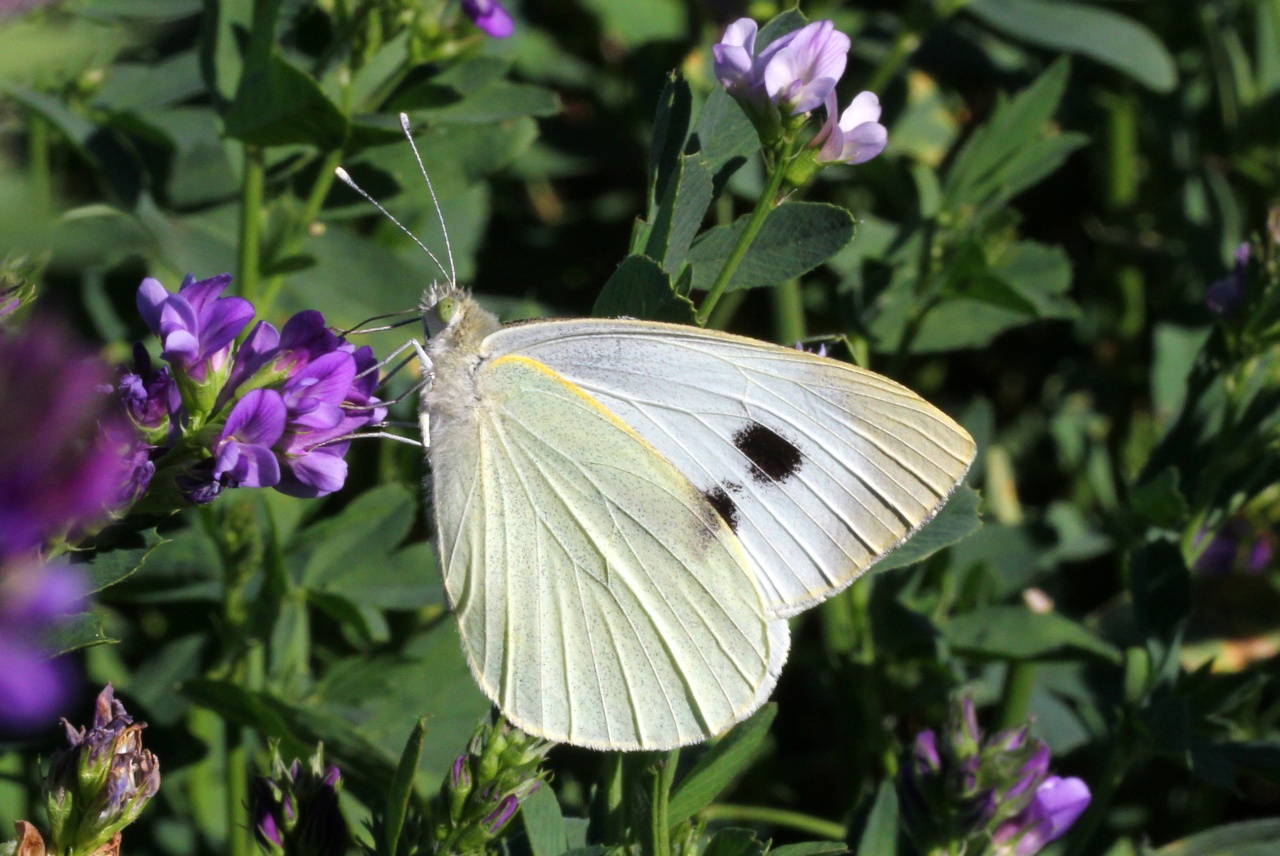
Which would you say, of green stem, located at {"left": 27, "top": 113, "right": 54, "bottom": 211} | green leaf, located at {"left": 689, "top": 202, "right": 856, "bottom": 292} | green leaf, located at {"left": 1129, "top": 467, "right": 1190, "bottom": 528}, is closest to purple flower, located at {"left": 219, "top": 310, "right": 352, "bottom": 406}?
green leaf, located at {"left": 689, "top": 202, "right": 856, "bottom": 292}

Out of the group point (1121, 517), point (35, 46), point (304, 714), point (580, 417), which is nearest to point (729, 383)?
point (580, 417)

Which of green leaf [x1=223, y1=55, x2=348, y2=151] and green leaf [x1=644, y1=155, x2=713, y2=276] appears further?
green leaf [x1=223, y1=55, x2=348, y2=151]

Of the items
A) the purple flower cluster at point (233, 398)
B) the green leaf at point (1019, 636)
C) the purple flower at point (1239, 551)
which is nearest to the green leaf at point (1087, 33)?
the purple flower at point (1239, 551)

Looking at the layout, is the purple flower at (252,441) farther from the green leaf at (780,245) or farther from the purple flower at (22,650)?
the purple flower at (22,650)

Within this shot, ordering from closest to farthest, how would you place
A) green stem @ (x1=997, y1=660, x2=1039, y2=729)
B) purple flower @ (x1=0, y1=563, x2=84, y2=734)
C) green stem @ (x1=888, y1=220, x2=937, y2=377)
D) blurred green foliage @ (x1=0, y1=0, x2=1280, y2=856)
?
purple flower @ (x1=0, y1=563, x2=84, y2=734) < blurred green foliage @ (x1=0, y1=0, x2=1280, y2=856) < green stem @ (x1=997, y1=660, x2=1039, y2=729) < green stem @ (x1=888, y1=220, x2=937, y2=377)

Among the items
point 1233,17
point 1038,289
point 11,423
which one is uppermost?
point 11,423

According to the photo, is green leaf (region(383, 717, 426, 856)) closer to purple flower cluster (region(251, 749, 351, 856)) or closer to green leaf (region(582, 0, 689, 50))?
purple flower cluster (region(251, 749, 351, 856))

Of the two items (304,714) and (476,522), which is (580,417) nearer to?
(476,522)

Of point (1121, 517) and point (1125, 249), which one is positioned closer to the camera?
point (1121, 517)
